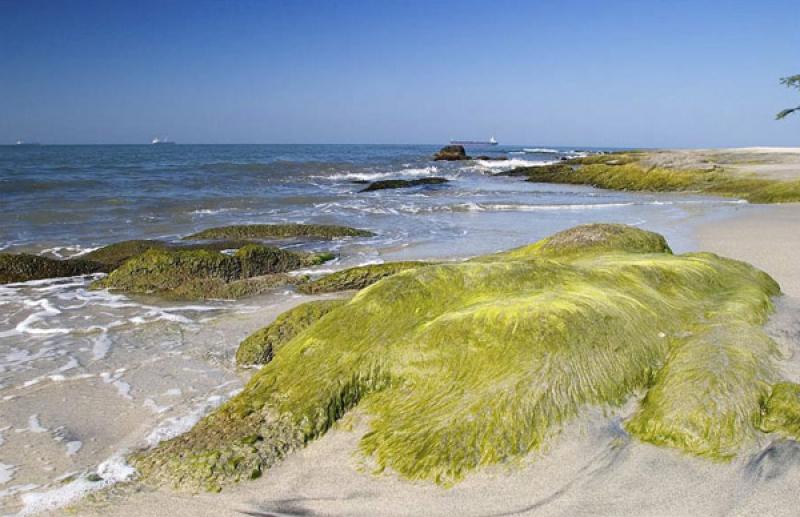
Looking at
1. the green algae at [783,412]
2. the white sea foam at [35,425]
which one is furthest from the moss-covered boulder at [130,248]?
the green algae at [783,412]

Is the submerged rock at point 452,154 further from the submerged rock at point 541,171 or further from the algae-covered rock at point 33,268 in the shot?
the algae-covered rock at point 33,268

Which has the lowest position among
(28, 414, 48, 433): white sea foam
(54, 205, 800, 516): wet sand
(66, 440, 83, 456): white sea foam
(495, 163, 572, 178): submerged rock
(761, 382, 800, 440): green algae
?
(28, 414, 48, 433): white sea foam

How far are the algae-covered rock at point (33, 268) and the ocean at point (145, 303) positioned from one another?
327 millimetres

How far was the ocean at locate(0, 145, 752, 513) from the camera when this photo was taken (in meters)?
4.32

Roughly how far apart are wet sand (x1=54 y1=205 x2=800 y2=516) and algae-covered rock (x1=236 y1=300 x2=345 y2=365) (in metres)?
2.38

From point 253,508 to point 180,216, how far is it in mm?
18484

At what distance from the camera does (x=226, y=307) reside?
8203 millimetres

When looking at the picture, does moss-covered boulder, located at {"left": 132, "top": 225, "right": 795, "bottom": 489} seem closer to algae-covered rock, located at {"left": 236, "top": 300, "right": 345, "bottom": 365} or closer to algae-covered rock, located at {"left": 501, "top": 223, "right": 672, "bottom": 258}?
algae-covered rock, located at {"left": 236, "top": 300, "right": 345, "bottom": 365}

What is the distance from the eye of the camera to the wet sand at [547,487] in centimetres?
310

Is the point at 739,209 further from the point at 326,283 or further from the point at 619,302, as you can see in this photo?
the point at 619,302

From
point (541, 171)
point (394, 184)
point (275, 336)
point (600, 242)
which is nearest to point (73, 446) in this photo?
point (275, 336)

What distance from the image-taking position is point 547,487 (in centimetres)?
323

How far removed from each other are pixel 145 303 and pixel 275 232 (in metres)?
6.64

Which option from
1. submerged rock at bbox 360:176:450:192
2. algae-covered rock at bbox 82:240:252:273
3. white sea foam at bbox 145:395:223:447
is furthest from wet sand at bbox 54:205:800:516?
submerged rock at bbox 360:176:450:192
